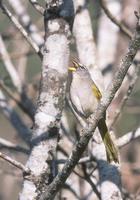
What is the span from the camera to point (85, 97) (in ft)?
9.46

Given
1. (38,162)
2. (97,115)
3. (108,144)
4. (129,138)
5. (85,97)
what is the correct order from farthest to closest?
(129,138), (85,97), (108,144), (38,162), (97,115)

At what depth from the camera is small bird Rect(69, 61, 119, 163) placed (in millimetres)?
2732

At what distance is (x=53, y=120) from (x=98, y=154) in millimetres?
773

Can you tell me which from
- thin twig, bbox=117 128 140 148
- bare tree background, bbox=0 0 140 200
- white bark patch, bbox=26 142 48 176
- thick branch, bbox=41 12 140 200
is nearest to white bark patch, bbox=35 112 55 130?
bare tree background, bbox=0 0 140 200

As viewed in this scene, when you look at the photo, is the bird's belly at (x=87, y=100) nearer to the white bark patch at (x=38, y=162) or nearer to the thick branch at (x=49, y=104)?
the thick branch at (x=49, y=104)

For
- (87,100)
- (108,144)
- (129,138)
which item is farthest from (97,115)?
(129,138)

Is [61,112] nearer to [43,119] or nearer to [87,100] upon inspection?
[43,119]

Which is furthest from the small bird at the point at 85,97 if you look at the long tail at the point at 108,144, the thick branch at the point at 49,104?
the thick branch at the point at 49,104

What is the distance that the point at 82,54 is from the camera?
3402mm

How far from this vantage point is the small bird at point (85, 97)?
8.96ft

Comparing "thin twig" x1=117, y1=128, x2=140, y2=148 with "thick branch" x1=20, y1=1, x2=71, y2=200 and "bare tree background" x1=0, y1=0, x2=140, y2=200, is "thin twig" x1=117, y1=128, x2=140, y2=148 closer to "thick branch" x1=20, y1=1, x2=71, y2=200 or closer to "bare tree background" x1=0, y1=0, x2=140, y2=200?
"bare tree background" x1=0, y1=0, x2=140, y2=200

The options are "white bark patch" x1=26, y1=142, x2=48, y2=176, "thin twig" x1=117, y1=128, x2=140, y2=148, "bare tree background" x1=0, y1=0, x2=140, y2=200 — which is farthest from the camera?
"thin twig" x1=117, y1=128, x2=140, y2=148

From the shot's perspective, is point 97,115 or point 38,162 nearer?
point 97,115

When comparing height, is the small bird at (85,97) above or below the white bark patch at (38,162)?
above
